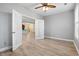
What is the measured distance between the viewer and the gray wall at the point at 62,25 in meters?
4.77

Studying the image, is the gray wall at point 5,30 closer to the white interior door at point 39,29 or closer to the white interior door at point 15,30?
the white interior door at point 15,30

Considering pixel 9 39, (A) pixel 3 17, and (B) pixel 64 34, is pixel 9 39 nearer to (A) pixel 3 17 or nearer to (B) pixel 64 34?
(A) pixel 3 17

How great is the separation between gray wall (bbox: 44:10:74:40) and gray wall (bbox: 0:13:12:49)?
2.88m

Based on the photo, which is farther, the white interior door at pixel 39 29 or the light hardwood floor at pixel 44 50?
the white interior door at pixel 39 29

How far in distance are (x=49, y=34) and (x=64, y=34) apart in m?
1.97

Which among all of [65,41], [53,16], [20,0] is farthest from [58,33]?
[20,0]

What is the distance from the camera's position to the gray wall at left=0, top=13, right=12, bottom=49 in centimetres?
346

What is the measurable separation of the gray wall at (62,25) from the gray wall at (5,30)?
288cm

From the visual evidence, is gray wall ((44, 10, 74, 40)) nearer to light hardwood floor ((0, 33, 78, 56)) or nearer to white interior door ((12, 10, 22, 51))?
light hardwood floor ((0, 33, 78, 56))

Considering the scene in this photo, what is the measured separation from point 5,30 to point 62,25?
3196mm

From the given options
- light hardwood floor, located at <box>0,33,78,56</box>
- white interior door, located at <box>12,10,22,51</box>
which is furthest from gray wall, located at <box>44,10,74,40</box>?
white interior door, located at <box>12,10,22,51</box>

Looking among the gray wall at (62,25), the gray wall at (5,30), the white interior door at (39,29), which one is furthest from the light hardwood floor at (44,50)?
the white interior door at (39,29)

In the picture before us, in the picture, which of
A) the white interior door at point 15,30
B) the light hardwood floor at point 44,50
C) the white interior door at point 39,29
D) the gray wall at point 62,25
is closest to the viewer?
the light hardwood floor at point 44,50

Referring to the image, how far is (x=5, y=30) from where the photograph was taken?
3.60 meters
